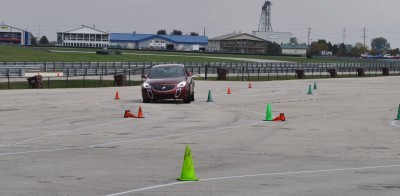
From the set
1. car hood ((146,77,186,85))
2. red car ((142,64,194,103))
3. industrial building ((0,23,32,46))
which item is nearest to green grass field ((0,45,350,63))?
red car ((142,64,194,103))

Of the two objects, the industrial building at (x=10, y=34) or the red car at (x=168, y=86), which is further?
the industrial building at (x=10, y=34)

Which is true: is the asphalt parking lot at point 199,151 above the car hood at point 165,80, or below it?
below

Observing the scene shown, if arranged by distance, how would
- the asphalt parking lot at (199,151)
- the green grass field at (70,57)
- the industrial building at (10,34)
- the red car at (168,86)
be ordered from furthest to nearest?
the industrial building at (10,34) < the green grass field at (70,57) < the red car at (168,86) < the asphalt parking lot at (199,151)

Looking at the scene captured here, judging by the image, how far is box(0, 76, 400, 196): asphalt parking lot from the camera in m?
10.4

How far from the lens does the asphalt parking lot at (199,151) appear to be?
10367 millimetres

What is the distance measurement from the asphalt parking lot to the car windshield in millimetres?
2668

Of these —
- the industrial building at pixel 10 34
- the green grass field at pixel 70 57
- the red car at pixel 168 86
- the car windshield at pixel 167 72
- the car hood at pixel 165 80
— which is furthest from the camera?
the industrial building at pixel 10 34

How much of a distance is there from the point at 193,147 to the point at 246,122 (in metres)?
6.80

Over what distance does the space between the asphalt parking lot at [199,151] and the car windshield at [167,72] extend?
267 cm

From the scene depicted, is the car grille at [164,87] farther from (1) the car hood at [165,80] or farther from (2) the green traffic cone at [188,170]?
(2) the green traffic cone at [188,170]

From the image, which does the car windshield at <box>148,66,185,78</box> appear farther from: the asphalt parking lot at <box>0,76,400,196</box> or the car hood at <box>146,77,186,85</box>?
the asphalt parking lot at <box>0,76,400,196</box>

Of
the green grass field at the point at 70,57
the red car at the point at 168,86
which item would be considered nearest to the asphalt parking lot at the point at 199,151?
the red car at the point at 168,86

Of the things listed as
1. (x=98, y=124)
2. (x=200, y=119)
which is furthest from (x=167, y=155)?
(x=200, y=119)

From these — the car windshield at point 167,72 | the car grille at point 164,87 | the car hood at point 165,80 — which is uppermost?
the car windshield at point 167,72
